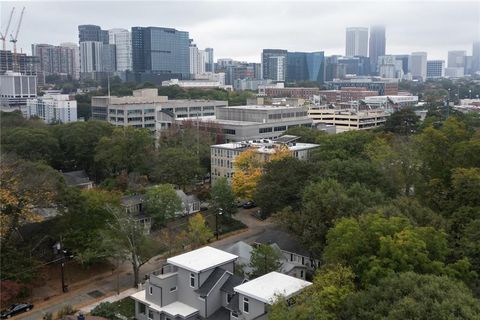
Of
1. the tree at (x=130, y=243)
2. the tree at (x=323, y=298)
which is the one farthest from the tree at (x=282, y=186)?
the tree at (x=323, y=298)

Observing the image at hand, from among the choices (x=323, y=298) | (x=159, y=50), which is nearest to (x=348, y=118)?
(x=323, y=298)

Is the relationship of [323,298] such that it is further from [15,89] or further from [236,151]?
[15,89]

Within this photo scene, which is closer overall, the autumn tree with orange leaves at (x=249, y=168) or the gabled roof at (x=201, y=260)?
the gabled roof at (x=201, y=260)

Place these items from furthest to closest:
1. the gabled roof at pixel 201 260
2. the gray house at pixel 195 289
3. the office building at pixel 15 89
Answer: the office building at pixel 15 89, the gabled roof at pixel 201 260, the gray house at pixel 195 289

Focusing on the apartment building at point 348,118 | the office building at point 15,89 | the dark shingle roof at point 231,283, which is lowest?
the dark shingle roof at point 231,283

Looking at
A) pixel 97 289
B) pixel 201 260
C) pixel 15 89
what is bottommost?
pixel 97 289

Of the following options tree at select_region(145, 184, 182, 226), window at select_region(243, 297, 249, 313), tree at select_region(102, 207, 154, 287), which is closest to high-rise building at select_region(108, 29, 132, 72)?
tree at select_region(145, 184, 182, 226)

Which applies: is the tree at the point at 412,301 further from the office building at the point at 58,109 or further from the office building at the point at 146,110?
the office building at the point at 58,109
